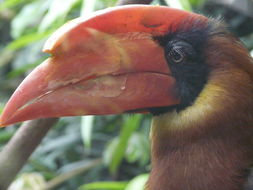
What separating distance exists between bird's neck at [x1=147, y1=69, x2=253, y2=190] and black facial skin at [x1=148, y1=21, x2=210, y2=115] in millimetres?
29

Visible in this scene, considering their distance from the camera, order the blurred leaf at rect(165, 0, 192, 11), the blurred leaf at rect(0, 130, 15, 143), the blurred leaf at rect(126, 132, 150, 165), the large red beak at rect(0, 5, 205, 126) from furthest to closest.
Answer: the blurred leaf at rect(0, 130, 15, 143) < the blurred leaf at rect(126, 132, 150, 165) < the blurred leaf at rect(165, 0, 192, 11) < the large red beak at rect(0, 5, 205, 126)

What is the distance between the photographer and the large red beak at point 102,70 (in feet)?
4.37

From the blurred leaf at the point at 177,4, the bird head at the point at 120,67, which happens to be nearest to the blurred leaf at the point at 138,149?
the blurred leaf at the point at 177,4

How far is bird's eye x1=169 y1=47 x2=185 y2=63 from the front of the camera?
1.45 meters

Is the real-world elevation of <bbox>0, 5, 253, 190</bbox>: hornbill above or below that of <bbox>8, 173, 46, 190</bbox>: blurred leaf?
above

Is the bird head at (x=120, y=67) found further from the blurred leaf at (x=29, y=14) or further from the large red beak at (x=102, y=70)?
the blurred leaf at (x=29, y=14)

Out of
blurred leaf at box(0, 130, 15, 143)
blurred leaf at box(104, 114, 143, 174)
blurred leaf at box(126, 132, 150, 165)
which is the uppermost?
blurred leaf at box(104, 114, 143, 174)

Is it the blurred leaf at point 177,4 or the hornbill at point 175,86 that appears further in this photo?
the blurred leaf at point 177,4

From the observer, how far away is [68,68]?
4.53ft

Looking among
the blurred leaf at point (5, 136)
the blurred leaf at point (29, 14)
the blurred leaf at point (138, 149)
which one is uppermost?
the blurred leaf at point (29, 14)

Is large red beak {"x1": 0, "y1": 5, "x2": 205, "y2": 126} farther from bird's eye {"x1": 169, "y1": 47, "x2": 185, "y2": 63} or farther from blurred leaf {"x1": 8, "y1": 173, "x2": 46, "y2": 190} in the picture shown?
blurred leaf {"x1": 8, "y1": 173, "x2": 46, "y2": 190}

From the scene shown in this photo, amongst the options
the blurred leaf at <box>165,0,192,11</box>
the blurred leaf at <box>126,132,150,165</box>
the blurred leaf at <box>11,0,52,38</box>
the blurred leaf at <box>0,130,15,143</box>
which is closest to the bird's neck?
the blurred leaf at <box>165,0,192,11</box>

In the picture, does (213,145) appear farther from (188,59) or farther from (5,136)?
(5,136)

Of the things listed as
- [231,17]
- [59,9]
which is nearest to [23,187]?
[59,9]
